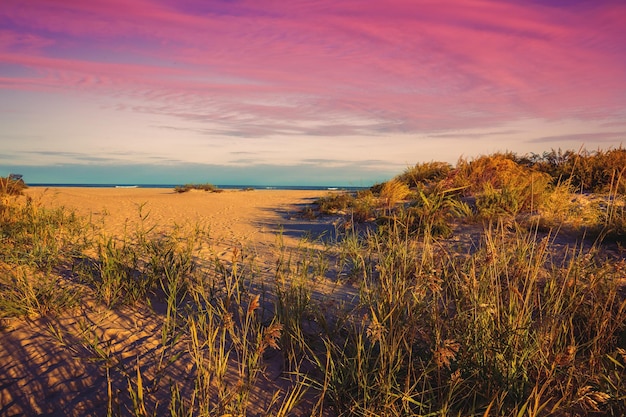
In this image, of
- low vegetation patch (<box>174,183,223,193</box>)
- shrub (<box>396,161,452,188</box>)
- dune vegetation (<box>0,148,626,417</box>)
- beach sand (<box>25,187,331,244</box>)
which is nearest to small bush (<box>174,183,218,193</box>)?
low vegetation patch (<box>174,183,223,193</box>)

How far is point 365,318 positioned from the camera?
2.45 m

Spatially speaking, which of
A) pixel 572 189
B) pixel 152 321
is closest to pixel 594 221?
pixel 572 189

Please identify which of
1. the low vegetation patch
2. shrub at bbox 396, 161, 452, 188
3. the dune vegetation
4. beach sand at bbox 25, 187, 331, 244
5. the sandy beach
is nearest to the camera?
the dune vegetation

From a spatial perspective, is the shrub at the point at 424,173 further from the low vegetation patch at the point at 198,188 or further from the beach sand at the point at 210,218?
the low vegetation patch at the point at 198,188

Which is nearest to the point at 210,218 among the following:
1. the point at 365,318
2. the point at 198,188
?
the point at 365,318

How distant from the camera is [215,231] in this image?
984 centimetres

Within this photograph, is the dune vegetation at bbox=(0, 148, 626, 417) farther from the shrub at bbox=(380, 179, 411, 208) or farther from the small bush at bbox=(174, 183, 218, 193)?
the small bush at bbox=(174, 183, 218, 193)

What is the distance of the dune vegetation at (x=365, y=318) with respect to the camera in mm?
2631

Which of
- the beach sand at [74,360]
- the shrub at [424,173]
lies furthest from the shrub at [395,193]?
the beach sand at [74,360]

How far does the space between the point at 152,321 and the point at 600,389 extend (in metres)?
3.98

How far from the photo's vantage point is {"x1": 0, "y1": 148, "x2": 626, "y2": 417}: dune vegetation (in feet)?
8.63

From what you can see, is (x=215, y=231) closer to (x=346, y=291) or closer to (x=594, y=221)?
(x=346, y=291)

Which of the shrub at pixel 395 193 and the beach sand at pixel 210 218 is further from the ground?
the shrub at pixel 395 193

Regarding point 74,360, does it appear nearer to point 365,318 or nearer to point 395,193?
point 365,318
